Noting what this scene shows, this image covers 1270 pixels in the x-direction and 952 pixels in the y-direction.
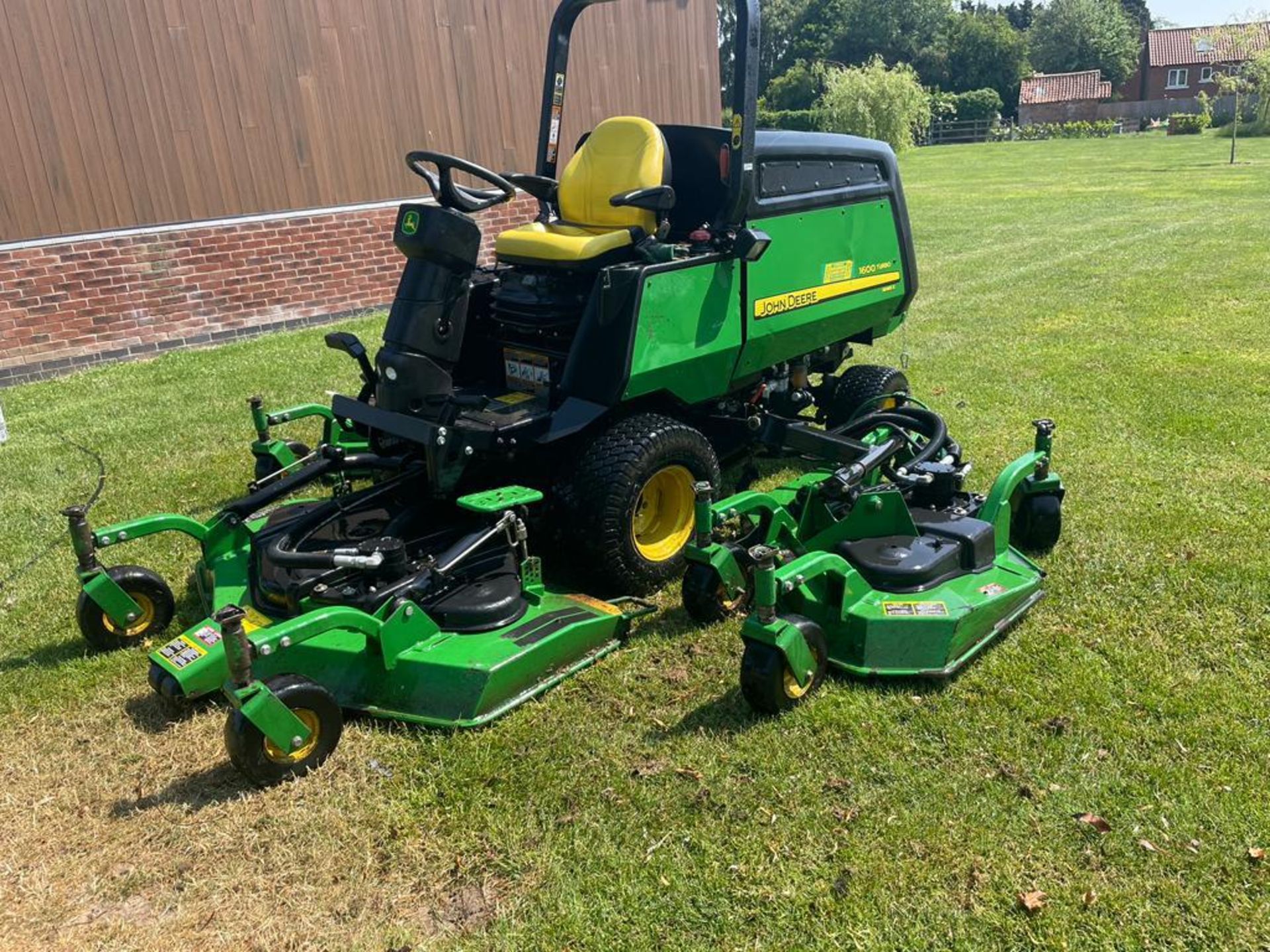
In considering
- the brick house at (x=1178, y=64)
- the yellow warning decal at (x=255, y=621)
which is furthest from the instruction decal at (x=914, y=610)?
the brick house at (x=1178, y=64)

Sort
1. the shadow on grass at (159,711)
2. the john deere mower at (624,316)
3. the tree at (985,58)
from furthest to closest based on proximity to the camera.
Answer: the tree at (985,58), the john deere mower at (624,316), the shadow on grass at (159,711)

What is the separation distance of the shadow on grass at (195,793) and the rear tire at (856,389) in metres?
3.60

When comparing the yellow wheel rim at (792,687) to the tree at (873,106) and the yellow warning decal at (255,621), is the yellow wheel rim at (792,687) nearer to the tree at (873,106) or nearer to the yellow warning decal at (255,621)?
the yellow warning decal at (255,621)

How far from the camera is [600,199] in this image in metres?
4.64

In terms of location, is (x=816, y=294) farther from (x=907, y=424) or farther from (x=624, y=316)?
(x=624, y=316)

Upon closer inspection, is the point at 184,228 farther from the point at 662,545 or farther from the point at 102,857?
the point at 102,857

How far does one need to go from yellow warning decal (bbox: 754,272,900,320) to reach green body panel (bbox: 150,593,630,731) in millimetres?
1979

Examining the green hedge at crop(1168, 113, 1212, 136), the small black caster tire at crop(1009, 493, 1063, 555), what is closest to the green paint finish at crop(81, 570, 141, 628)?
the small black caster tire at crop(1009, 493, 1063, 555)

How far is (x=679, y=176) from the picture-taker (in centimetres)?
482

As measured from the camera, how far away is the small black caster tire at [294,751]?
2.91m

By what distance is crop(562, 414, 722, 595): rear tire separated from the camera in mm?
3959

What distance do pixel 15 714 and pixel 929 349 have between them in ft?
22.6

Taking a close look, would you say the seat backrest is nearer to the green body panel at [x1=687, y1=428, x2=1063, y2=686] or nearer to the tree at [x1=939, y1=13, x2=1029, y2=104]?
the green body panel at [x1=687, y1=428, x2=1063, y2=686]

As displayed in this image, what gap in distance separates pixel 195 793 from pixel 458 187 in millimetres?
2551
